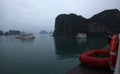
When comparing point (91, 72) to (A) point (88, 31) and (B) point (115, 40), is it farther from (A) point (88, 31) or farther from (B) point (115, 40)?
(A) point (88, 31)

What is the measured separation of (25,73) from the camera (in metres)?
18.1

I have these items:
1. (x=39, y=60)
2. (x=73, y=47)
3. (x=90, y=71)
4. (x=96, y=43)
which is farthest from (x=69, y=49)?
(x=90, y=71)

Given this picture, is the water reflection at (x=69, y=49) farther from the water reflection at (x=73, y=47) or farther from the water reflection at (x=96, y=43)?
the water reflection at (x=96, y=43)

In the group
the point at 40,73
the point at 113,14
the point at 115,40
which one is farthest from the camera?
the point at 113,14

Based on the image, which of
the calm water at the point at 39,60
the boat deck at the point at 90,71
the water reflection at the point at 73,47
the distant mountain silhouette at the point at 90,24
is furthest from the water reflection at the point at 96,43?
the distant mountain silhouette at the point at 90,24

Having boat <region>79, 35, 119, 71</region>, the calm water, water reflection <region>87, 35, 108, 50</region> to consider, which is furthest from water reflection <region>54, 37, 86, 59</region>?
boat <region>79, 35, 119, 71</region>

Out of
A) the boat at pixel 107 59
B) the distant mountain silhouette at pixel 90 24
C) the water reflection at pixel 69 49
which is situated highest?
the distant mountain silhouette at pixel 90 24

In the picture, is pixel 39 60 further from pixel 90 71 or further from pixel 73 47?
pixel 73 47

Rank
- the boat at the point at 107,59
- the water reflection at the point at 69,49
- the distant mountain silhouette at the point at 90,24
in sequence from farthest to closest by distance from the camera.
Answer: the distant mountain silhouette at the point at 90,24
the water reflection at the point at 69,49
the boat at the point at 107,59

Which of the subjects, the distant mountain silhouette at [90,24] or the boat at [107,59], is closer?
the boat at [107,59]

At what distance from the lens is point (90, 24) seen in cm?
16025

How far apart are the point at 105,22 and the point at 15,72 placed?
14239 cm

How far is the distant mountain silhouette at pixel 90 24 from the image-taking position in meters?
150

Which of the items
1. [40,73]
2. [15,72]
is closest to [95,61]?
[40,73]
